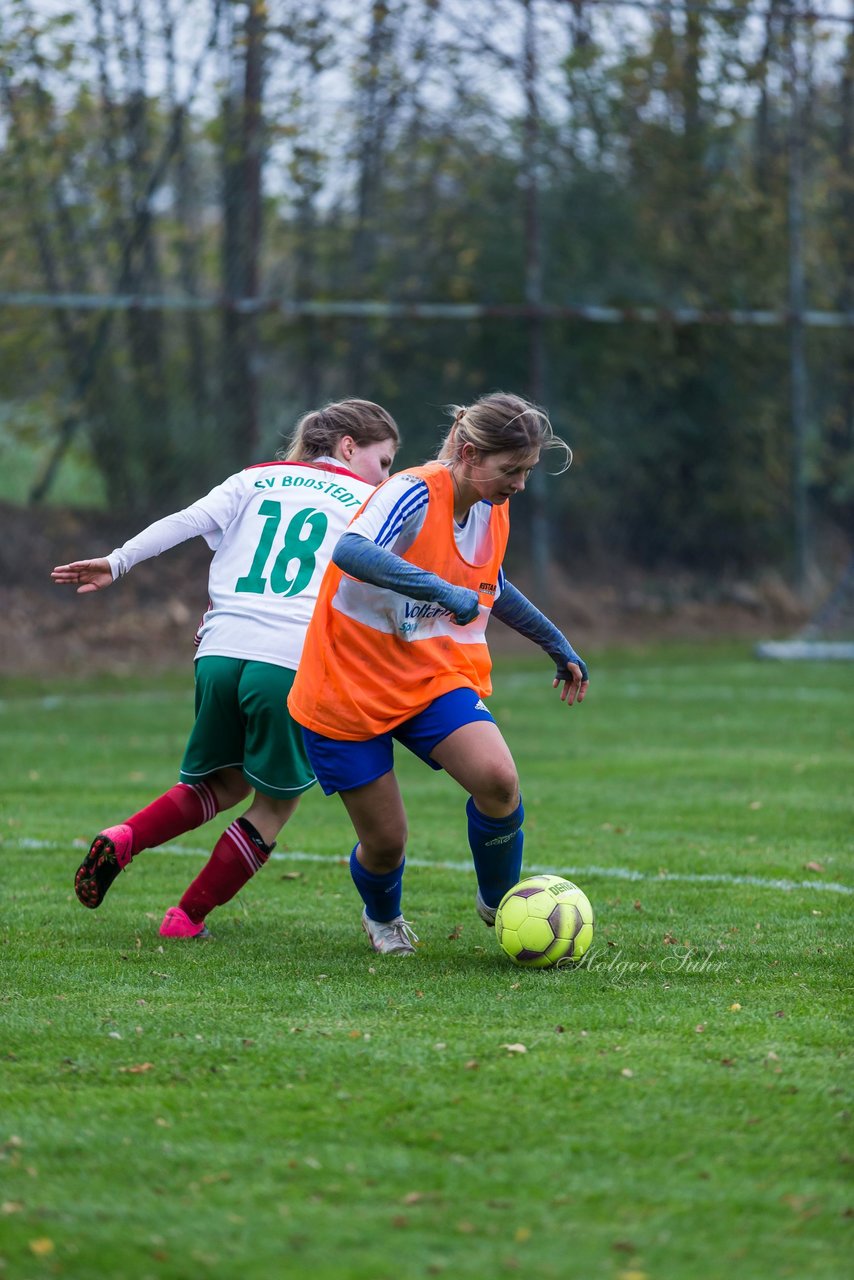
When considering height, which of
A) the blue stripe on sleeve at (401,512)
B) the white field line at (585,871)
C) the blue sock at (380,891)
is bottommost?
the white field line at (585,871)

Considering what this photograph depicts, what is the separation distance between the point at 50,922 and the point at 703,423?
12125 millimetres

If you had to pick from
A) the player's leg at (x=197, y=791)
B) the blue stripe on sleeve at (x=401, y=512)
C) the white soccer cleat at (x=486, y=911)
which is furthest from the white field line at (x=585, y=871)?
the blue stripe on sleeve at (x=401, y=512)

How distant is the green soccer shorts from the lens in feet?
15.6

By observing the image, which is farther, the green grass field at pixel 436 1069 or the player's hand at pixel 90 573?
the player's hand at pixel 90 573

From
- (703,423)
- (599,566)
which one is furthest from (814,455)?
(599,566)

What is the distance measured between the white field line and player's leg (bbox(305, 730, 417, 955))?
90 centimetres

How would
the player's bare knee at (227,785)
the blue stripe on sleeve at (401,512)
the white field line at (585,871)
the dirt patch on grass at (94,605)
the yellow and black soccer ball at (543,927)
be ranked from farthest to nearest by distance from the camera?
the dirt patch on grass at (94,605), the white field line at (585,871), the player's bare knee at (227,785), the yellow and black soccer ball at (543,927), the blue stripe on sleeve at (401,512)

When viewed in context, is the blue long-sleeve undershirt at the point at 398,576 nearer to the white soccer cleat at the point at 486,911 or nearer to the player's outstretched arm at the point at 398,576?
the player's outstretched arm at the point at 398,576

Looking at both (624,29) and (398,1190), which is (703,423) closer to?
(624,29)

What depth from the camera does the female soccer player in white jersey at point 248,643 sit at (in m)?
4.76

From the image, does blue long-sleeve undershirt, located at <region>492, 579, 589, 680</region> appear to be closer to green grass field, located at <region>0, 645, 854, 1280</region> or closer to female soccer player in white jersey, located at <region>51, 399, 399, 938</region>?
female soccer player in white jersey, located at <region>51, 399, 399, 938</region>

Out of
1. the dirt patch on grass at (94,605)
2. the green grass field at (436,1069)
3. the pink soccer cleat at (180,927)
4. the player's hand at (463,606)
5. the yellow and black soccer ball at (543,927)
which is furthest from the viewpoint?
the dirt patch on grass at (94,605)

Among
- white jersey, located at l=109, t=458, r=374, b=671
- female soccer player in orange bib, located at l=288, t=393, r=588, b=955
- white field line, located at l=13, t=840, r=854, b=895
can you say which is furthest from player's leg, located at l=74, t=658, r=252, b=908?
white field line, located at l=13, t=840, r=854, b=895

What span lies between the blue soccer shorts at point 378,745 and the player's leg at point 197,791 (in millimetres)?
491
